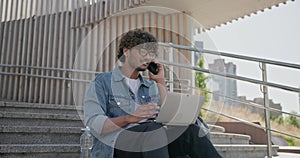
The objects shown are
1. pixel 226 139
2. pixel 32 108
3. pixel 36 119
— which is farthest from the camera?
pixel 226 139

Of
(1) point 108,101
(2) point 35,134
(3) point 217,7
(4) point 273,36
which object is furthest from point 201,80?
(4) point 273,36

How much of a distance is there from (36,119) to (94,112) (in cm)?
124

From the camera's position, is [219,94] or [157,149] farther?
[219,94]

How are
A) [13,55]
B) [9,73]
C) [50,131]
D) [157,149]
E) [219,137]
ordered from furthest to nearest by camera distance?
[13,55], [9,73], [219,137], [50,131], [157,149]

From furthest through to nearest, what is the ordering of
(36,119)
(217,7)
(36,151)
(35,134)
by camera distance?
1. (217,7)
2. (36,119)
3. (35,134)
4. (36,151)

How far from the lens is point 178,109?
1197 millimetres

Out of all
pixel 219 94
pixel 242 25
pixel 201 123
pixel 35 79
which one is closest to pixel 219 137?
pixel 219 94

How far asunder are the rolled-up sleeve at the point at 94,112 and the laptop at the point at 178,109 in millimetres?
222

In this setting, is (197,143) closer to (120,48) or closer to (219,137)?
(120,48)

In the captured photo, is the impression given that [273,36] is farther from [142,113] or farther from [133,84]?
[142,113]

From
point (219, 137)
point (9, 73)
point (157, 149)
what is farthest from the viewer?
point (9, 73)

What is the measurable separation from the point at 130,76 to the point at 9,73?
2541 millimetres

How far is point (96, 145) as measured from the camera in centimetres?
121

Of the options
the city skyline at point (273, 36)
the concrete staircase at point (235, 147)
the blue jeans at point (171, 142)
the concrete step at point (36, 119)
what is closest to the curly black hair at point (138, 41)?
the blue jeans at point (171, 142)
